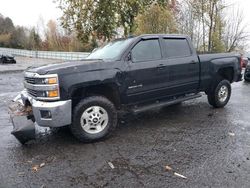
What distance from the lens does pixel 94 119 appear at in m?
5.08

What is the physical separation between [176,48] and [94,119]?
2601 mm

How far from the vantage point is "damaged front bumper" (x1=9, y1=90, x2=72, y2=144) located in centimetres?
462

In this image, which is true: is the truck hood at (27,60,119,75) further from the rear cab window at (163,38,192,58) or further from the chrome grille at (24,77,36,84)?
the rear cab window at (163,38,192,58)

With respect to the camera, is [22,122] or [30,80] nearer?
[30,80]

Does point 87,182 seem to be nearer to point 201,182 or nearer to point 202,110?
point 201,182

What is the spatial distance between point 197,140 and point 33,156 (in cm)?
280

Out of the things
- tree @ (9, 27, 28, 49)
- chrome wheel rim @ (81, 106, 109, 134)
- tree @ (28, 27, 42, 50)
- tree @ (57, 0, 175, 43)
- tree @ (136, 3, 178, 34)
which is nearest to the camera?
chrome wheel rim @ (81, 106, 109, 134)

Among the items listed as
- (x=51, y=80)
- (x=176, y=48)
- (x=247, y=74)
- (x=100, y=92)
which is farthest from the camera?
(x=247, y=74)

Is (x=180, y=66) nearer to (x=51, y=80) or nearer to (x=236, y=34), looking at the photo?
(x=51, y=80)

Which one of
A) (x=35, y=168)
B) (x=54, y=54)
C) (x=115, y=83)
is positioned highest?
(x=54, y=54)

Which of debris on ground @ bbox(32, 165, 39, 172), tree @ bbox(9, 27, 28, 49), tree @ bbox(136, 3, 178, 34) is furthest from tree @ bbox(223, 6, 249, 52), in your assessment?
tree @ bbox(9, 27, 28, 49)

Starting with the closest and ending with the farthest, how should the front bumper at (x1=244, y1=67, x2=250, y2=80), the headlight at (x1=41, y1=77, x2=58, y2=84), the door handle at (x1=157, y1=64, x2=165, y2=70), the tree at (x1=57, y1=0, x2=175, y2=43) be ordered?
the headlight at (x1=41, y1=77, x2=58, y2=84) < the door handle at (x1=157, y1=64, x2=165, y2=70) < the tree at (x1=57, y1=0, x2=175, y2=43) < the front bumper at (x1=244, y1=67, x2=250, y2=80)

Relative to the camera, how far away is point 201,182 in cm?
363

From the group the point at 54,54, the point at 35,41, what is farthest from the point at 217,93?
the point at 35,41
